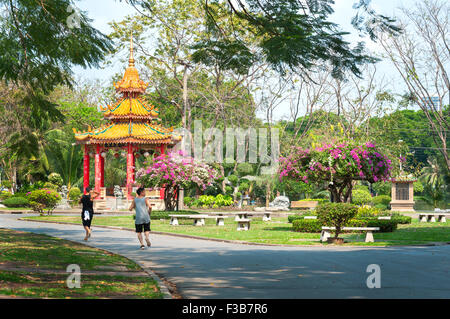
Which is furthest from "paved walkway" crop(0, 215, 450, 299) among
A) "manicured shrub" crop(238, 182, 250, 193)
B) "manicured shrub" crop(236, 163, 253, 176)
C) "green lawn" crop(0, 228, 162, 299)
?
"manicured shrub" crop(236, 163, 253, 176)

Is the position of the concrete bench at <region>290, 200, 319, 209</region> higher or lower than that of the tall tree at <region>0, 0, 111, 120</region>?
lower

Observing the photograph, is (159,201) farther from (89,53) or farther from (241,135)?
(89,53)

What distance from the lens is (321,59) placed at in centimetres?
1104

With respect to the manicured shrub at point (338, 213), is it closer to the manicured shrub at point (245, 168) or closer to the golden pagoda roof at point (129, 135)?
the golden pagoda roof at point (129, 135)

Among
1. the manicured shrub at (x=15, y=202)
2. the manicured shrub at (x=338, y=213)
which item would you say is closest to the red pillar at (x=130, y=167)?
the manicured shrub at (x=15, y=202)

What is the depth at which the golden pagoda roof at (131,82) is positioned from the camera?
46188 mm

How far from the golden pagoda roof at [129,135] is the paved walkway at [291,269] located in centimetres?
2640

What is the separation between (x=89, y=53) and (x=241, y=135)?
36883 millimetres

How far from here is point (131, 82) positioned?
4622 cm

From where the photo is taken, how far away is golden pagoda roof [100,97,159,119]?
150 ft

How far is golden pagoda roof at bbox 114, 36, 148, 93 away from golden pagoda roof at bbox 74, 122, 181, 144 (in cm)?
275

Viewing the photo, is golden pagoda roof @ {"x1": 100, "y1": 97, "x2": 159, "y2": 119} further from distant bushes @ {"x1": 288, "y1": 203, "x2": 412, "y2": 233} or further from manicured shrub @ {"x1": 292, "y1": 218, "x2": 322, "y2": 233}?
manicured shrub @ {"x1": 292, "y1": 218, "x2": 322, "y2": 233}

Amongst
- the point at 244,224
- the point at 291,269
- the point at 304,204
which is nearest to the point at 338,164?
the point at 244,224

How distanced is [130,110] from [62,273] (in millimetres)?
36032
